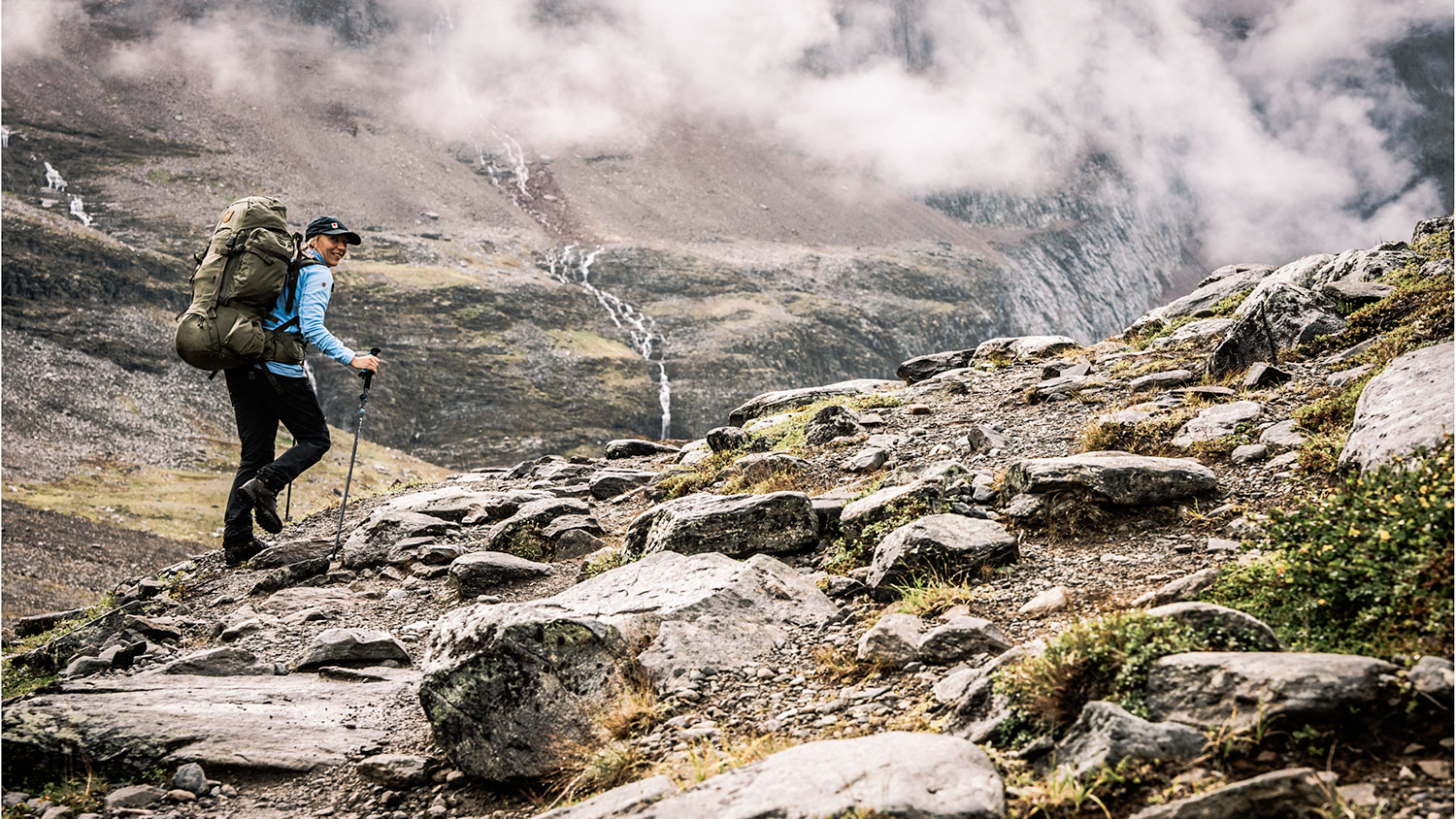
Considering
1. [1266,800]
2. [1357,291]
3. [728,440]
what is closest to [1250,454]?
[1266,800]

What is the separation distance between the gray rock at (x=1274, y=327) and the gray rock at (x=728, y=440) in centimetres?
785

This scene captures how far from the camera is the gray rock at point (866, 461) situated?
11672mm

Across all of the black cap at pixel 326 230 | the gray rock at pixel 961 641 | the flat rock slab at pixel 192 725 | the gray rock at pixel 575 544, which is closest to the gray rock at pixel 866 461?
the gray rock at pixel 575 544

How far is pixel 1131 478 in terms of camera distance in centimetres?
732

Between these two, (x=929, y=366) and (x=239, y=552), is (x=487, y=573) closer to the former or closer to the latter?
(x=239, y=552)

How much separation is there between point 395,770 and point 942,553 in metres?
4.21

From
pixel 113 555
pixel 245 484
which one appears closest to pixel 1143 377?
pixel 245 484

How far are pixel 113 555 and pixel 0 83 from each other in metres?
204

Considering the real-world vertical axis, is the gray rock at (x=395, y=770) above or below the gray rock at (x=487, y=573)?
above

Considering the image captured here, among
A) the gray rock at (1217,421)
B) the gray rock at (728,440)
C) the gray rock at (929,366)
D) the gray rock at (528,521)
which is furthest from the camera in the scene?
the gray rock at (929,366)

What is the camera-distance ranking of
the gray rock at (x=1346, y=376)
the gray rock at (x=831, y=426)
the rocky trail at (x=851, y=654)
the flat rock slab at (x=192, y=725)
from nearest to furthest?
the rocky trail at (x=851, y=654), the flat rock slab at (x=192, y=725), the gray rock at (x=1346, y=376), the gray rock at (x=831, y=426)

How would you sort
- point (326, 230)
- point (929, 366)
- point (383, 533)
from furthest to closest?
point (929, 366)
point (383, 533)
point (326, 230)

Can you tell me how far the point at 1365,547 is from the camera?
4438mm

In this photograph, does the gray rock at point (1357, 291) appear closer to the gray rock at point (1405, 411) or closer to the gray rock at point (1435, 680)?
the gray rock at point (1405, 411)
